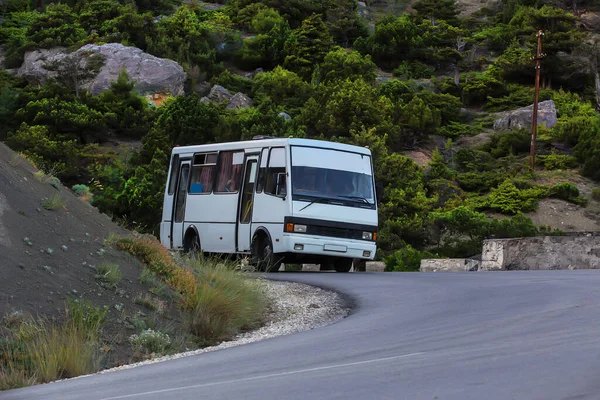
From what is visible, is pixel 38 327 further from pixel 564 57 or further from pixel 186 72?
pixel 564 57

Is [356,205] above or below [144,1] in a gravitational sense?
below

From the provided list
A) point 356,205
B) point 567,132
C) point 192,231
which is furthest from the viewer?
point 567,132

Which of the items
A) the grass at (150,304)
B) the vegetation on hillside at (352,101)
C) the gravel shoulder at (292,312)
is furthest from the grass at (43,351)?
the vegetation on hillside at (352,101)

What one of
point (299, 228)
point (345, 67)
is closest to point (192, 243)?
point (299, 228)

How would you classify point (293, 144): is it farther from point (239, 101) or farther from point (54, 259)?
point (239, 101)

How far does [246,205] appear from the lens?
2453cm

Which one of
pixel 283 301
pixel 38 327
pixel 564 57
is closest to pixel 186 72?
pixel 564 57

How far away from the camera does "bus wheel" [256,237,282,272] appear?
22859mm

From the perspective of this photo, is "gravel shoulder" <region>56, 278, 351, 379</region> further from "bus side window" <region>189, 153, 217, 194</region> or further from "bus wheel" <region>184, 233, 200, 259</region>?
"bus wheel" <region>184, 233, 200, 259</region>

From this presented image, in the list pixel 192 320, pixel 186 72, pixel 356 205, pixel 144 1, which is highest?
pixel 144 1

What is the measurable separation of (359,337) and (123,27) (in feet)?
235

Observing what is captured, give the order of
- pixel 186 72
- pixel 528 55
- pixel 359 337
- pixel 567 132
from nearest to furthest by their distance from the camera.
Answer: pixel 359 337 < pixel 567 132 < pixel 186 72 < pixel 528 55

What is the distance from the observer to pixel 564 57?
80.1 meters

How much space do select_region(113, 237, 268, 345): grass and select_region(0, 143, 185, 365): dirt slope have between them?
0.94 feet
